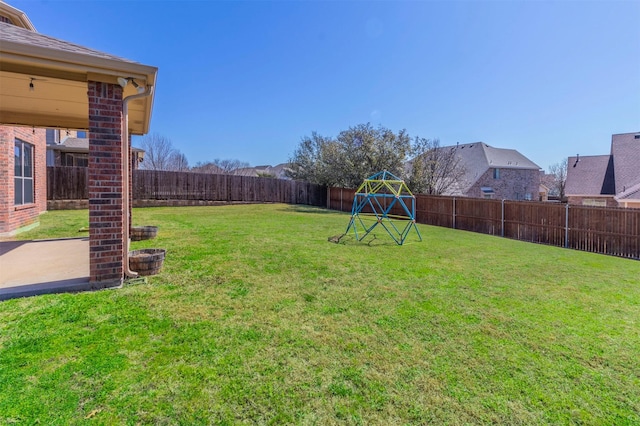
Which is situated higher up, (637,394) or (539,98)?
(539,98)

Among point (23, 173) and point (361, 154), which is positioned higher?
point (361, 154)

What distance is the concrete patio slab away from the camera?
154 inches

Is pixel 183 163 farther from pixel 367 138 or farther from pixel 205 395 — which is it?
pixel 205 395

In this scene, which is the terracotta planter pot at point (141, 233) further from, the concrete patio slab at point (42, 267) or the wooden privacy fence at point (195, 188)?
the wooden privacy fence at point (195, 188)

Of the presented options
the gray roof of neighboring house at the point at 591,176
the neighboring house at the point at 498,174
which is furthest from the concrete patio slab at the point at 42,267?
the neighboring house at the point at 498,174

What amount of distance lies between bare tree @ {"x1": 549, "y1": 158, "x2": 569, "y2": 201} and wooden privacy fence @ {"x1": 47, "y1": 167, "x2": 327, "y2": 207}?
34402mm

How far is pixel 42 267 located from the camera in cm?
483

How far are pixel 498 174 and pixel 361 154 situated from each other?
620 inches

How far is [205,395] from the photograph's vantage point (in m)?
2.25

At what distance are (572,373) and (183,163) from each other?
45.5m

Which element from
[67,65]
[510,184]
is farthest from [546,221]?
[510,184]

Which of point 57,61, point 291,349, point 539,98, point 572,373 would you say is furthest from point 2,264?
point 539,98

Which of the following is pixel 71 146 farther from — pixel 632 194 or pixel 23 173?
pixel 632 194

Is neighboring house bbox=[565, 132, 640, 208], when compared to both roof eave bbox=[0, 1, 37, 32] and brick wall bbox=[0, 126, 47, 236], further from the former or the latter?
roof eave bbox=[0, 1, 37, 32]
